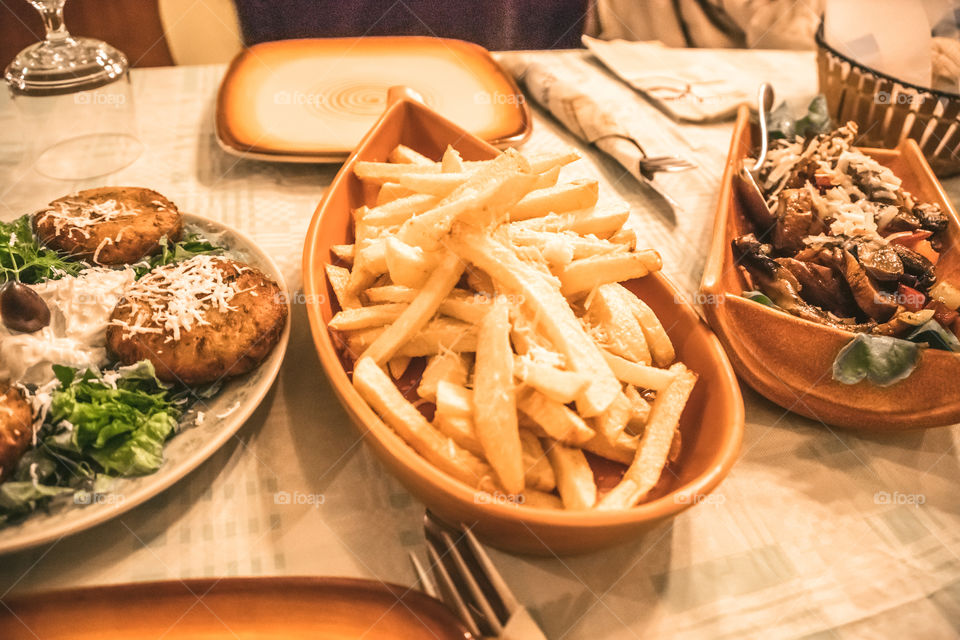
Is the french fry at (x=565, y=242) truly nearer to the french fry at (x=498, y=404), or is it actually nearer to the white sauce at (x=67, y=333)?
the french fry at (x=498, y=404)

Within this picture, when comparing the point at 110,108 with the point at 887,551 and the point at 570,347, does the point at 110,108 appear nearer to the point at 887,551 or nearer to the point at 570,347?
the point at 570,347

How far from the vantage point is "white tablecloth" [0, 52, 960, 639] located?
4.08ft

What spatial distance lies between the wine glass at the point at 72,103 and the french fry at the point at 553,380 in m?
2.14

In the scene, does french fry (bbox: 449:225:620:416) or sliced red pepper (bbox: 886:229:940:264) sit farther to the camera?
sliced red pepper (bbox: 886:229:940:264)

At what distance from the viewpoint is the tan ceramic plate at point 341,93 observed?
7.97ft

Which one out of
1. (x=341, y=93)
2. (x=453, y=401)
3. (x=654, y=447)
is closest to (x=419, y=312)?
(x=453, y=401)

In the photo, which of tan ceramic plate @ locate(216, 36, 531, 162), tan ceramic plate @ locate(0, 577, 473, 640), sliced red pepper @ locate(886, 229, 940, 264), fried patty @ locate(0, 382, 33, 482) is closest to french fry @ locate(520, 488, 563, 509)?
tan ceramic plate @ locate(0, 577, 473, 640)

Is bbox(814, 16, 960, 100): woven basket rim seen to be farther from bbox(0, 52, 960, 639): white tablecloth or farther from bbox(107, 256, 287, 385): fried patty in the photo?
bbox(107, 256, 287, 385): fried patty

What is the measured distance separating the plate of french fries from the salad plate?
0.21 meters

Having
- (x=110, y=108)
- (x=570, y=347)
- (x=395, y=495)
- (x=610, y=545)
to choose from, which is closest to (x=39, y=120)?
(x=110, y=108)

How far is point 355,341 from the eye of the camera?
1459 millimetres

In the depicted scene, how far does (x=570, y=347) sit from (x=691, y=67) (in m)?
2.77

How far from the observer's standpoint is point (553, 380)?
1164 millimetres

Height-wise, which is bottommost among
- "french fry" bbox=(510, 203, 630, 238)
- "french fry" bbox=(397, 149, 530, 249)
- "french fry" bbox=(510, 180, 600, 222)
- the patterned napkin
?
the patterned napkin
